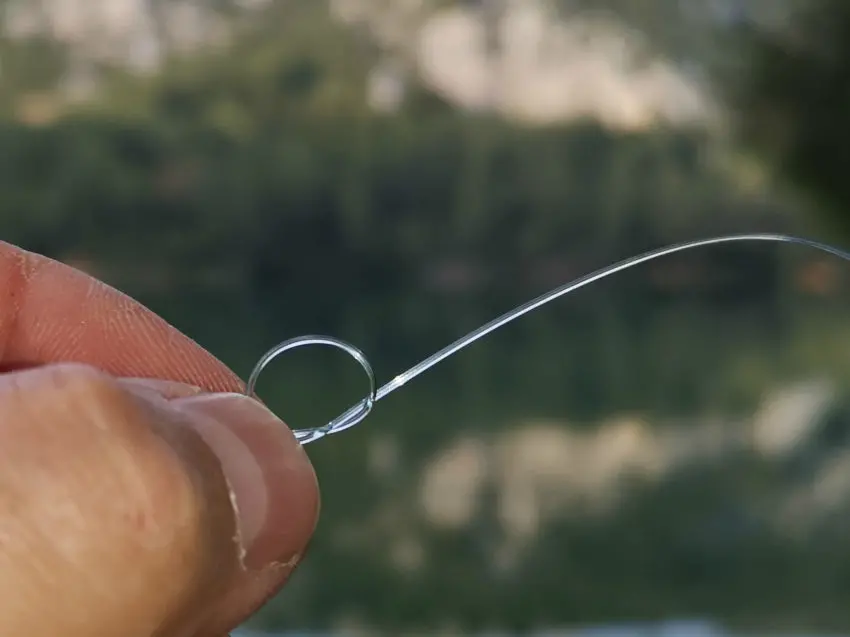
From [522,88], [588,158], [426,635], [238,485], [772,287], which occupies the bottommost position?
[426,635]

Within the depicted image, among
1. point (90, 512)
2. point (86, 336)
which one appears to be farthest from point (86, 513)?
point (86, 336)

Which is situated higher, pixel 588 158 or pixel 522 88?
pixel 522 88

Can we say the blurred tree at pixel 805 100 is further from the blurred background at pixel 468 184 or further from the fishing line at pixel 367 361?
the fishing line at pixel 367 361

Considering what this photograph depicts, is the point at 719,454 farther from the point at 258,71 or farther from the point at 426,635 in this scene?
the point at 258,71

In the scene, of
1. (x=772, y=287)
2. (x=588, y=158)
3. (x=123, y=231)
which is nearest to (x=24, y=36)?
(x=123, y=231)

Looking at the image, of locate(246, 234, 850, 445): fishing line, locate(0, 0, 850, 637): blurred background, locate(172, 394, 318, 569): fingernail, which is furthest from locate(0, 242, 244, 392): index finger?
locate(0, 0, 850, 637): blurred background

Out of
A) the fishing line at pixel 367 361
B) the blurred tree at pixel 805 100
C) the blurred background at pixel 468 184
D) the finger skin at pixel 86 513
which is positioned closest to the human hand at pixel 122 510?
the finger skin at pixel 86 513

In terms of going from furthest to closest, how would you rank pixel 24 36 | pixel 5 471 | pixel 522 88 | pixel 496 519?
pixel 522 88
pixel 24 36
pixel 496 519
pixel 5 471

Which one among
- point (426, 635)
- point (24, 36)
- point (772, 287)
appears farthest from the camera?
point (772, 287)

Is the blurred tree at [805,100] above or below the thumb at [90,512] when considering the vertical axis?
above
